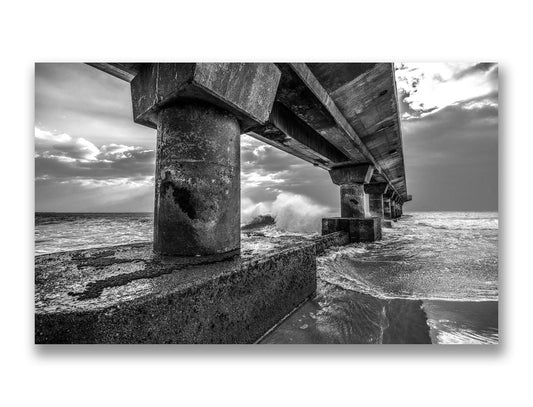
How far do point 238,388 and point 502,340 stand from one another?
2360 millimetres

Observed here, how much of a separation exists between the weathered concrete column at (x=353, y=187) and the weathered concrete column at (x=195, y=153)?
6585mm

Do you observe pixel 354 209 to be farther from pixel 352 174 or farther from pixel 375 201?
pixel 375 201

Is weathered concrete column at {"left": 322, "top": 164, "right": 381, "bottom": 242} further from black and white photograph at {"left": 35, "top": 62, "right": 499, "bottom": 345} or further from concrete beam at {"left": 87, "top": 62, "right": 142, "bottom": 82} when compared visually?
concrete beam at {"left": 87, "top": 62, "right": 142, "bottom": 82}

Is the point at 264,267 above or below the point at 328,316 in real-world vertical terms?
above

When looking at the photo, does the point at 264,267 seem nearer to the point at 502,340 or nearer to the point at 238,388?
the point at 238,388

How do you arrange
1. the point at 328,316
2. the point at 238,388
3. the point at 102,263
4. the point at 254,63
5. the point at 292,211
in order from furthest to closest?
the point at 292,211, the point at 328,316, the point at 254,63, the point at 238,388, the point at 102,263

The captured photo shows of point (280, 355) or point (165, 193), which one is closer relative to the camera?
point (165, 193)

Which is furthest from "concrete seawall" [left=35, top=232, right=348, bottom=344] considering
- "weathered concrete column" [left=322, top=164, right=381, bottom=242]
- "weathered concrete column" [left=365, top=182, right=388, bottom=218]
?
"weathered concrete column" [left=365, top=182, right=388, bottom=218]

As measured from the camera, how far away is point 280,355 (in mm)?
2102

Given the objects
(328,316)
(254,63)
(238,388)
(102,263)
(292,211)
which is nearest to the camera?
(102,263)

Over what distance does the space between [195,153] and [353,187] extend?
7108 mm

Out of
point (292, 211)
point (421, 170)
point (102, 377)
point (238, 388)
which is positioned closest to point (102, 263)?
point (102, 377)

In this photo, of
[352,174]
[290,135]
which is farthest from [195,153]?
[352,174]

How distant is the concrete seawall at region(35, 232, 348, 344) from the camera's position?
4.09 feet
